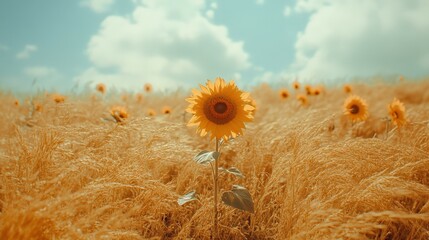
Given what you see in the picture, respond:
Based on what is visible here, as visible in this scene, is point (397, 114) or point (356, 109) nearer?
point (397, 114)

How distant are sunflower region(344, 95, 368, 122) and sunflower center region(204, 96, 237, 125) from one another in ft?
7.56

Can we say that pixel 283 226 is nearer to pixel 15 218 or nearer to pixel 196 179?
pixel 196 179

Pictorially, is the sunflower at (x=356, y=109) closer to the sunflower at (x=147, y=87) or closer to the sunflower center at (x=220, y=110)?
the sunflower center at (x=220, y=110)

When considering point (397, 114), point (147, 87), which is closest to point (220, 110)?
point (397, 114)

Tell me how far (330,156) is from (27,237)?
5.72ft

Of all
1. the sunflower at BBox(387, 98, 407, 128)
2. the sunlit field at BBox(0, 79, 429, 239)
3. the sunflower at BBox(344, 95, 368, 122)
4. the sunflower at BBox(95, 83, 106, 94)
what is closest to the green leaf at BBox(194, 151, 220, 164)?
the sunlit field at BBox(0, 79, 429, 239)

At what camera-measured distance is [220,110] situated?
195cm

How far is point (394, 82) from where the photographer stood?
37.3 ft

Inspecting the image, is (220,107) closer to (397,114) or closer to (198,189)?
(198,189)

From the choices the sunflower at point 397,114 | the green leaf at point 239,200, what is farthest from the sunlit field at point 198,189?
the sunflower at point 397,114

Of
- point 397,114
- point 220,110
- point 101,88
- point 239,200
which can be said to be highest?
point 101,88

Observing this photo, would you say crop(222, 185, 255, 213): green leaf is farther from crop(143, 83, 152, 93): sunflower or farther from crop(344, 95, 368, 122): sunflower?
crop(143, 83, 152, 93): sunflower

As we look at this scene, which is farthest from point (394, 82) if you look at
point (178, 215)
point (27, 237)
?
point (27, 237)

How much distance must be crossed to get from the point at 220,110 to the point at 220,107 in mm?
18
